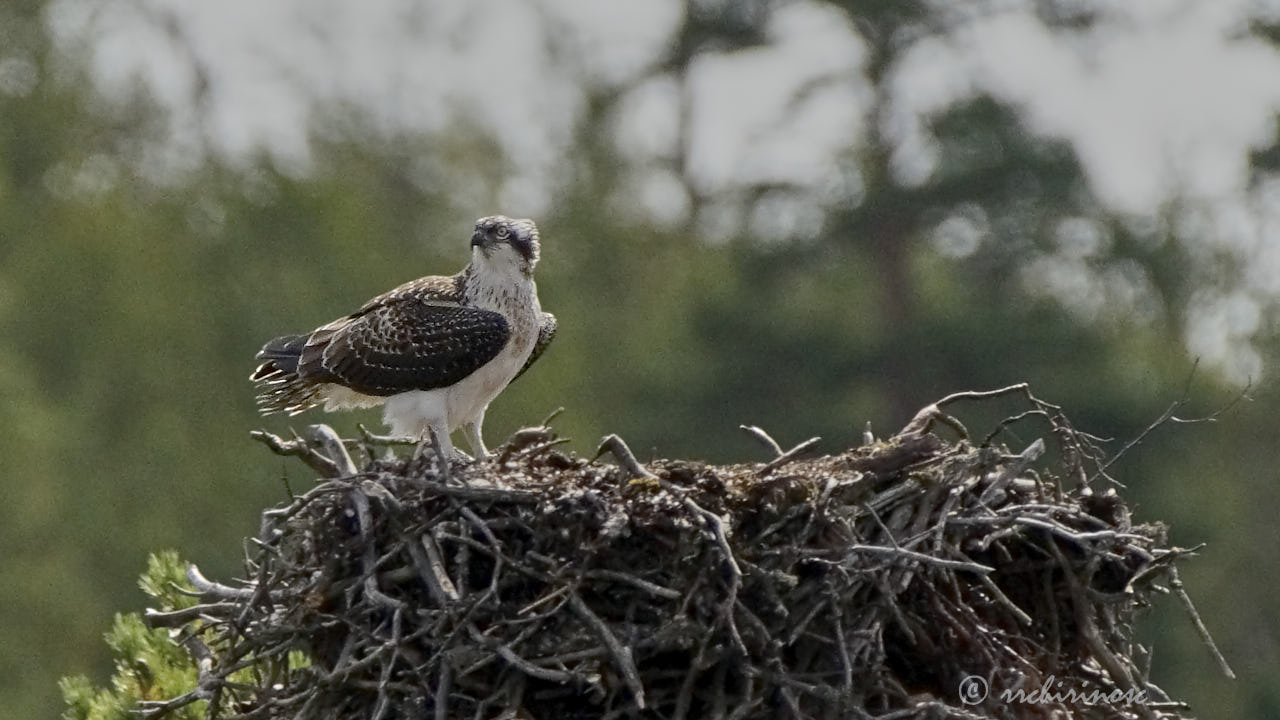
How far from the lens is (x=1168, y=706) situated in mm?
6992

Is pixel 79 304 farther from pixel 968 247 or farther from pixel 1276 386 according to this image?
pixel 1276 386

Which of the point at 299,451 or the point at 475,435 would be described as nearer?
the point at 299,451

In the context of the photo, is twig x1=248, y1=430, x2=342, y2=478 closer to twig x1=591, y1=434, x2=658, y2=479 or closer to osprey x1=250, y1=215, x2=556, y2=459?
twig x1=591, y1=434, x2=658, y2=479

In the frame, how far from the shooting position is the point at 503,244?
28.9ft

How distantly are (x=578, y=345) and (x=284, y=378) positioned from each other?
65.2 ft

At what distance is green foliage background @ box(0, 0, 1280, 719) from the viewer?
2405 cm

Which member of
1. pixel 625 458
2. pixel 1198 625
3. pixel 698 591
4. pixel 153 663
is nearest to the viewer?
pixel 698 591

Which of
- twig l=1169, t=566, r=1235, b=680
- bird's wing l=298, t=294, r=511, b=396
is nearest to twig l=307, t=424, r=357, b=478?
bird's wing l=298, t=294, r=511, b=396

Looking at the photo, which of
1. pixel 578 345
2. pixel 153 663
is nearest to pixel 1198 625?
pixel 153 663

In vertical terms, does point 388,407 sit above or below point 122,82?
below

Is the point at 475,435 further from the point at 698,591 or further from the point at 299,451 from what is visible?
the point at 698,591

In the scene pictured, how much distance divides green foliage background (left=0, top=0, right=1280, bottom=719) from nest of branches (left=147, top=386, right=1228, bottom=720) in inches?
622

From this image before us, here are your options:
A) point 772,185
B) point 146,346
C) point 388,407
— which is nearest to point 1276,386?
point 772,185

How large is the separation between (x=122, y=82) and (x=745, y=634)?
22750 millimetres
